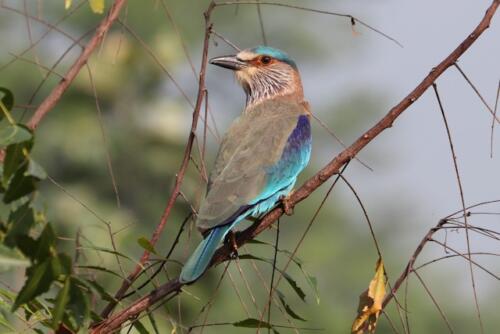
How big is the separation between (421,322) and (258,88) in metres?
11.2

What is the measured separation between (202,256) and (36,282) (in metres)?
1.17

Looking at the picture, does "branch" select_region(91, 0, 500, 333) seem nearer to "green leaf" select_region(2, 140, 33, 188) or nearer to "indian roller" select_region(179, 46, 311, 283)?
"indian roller" select_region(179, 46, 311, 283)

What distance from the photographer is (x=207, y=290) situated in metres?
10.2

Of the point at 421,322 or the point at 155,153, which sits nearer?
the point at 155,153

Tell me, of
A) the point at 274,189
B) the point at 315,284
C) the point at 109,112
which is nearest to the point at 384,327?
the point at 109,112

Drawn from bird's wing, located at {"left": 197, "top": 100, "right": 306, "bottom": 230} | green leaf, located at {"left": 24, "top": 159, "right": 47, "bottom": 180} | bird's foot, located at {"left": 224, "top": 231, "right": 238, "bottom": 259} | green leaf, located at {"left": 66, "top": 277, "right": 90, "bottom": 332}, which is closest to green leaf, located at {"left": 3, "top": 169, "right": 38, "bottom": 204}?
green leaf, located at {"left": 24, "top": 159, "right": 47, "bottom": 180}

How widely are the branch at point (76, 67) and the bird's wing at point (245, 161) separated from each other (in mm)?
1059

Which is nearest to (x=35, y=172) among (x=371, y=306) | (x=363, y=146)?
(x=363, y=146)

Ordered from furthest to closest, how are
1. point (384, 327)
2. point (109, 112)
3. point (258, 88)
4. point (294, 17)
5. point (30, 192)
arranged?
point (294, 17) < point (109, 112) < point (384, 327) < point (258, 88) < point (30, 192)

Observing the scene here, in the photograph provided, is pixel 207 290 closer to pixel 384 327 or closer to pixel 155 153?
pixel 384 327

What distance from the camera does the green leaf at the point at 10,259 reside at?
2.12m

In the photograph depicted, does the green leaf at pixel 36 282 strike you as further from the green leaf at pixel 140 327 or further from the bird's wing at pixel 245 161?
the bird's wing at pixel 245 161

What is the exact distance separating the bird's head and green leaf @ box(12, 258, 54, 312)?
324 cm

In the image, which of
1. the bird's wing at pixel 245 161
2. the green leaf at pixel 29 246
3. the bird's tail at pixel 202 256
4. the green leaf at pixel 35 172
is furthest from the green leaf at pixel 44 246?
the bird's wing at pixel 245 161
